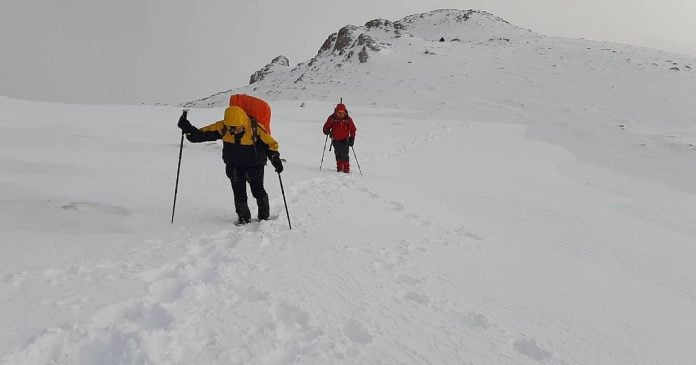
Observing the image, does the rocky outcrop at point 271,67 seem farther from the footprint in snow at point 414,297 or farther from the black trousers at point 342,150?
the footprint in snow at point 414,297

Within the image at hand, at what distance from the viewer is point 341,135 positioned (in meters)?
11.4

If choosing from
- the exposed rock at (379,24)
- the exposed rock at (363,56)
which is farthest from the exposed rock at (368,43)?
the exposed rock at (379,24)

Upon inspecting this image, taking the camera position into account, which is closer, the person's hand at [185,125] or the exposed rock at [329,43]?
the person's hand at [185,125]

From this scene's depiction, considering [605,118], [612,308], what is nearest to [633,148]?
[605,118]

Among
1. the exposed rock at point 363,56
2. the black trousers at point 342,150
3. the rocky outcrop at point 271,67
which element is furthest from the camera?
the rocky outcrop at point 271,67

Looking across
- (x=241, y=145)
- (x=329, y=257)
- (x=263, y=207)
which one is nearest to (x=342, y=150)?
(x=263, y=207)

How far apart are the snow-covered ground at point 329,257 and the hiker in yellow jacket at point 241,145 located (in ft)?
2.02

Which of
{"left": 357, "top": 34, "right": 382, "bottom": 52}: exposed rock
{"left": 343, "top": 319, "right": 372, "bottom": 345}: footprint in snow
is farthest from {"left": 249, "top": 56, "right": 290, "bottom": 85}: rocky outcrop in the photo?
{"left": 343, "top": 319, "right": 372, "bottom": 345}: footprint in snow

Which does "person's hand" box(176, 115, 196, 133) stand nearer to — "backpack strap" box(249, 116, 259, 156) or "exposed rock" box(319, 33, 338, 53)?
"backpack strap" box(249, 116, 259, 156)

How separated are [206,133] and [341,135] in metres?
5.63

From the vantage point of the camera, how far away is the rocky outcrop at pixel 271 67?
55.3m

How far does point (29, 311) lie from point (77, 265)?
3.17 feet

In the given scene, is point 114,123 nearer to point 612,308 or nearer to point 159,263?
point 159,263

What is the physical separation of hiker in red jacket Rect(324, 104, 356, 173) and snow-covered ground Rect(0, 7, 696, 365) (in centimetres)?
71
